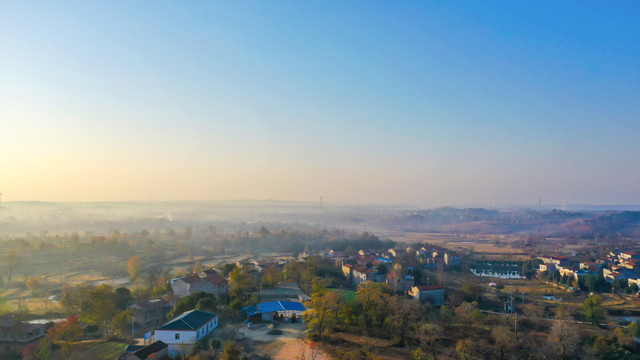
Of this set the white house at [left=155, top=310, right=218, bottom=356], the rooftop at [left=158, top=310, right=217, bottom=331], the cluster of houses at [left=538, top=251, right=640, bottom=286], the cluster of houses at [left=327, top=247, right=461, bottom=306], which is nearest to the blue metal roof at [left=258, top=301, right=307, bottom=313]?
the rooftop at [left=158, top=310, right=217, bottom=331]

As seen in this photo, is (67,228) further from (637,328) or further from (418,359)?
(637,328)

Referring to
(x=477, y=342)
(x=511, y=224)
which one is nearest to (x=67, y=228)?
(x=477, y=342)

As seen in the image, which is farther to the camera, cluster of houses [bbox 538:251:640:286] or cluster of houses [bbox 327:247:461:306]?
cluster of houses [bbox 538:251:640:286]

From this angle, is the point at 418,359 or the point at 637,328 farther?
the point at 637,328

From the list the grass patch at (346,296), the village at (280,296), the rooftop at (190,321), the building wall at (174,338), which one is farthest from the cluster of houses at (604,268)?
the building wall at (174,338)

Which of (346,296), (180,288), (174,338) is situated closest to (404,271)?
(346,296)

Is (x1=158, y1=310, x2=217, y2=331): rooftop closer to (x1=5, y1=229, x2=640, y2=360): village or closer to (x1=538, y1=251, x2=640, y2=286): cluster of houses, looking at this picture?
(x1=5, y1=229, x2=640, y2=360): village

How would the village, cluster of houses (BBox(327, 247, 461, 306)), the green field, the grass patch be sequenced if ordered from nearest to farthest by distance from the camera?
the green field < the village < the grass patch < cluster of houses (BBox(327, 247, 461, 306))

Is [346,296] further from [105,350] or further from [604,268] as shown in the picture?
[604,268]
